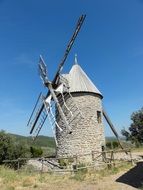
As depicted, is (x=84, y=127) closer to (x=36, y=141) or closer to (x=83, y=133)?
(x=83, y=133)

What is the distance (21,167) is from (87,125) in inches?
221

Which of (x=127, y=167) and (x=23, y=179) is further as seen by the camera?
(x=127, y=167)

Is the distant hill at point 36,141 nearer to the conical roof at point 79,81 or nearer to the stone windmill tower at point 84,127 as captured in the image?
the stone windmill tower at point 84,127

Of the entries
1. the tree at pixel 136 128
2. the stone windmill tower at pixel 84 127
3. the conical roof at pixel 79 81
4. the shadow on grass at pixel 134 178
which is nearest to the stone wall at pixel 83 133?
the stone windmill tower at pixel 84 127

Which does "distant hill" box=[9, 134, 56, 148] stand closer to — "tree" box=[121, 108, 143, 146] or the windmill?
the windmill

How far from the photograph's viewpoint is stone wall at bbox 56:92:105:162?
2144 cm

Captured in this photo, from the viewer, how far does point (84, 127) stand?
70.9 feet

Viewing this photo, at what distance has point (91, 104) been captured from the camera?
73.0ft

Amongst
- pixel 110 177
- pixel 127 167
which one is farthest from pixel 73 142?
pixel 110 177

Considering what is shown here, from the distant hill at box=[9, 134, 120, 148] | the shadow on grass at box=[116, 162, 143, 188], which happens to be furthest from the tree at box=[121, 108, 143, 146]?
the shadow on grass at box=[116, 162, 143, 188]

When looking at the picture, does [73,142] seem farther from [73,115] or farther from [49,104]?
[49,104]

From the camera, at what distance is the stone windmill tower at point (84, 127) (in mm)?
21469

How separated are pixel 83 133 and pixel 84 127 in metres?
0.45

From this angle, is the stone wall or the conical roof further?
the conical roof
